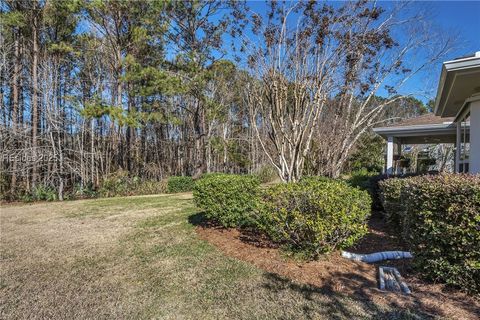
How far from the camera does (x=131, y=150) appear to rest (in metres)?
15.7

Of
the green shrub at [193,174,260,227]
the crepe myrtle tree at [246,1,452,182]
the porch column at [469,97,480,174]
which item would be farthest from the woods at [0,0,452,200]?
the porch column at [469,97,480,174]

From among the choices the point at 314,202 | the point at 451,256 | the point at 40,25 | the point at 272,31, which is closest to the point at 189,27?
the point at 40,25

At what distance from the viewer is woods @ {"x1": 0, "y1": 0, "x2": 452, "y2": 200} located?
612 cm

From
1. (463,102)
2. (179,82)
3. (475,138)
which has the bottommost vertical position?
(475,138)

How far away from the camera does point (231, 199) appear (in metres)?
5.02

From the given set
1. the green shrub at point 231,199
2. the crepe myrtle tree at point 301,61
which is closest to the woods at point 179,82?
the crepe myrtle tree at point 301,61

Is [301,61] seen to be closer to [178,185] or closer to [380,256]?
[380,256]

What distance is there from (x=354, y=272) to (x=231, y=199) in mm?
2263

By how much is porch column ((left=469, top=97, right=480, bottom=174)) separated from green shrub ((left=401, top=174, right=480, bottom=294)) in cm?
317

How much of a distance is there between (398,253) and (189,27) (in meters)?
14.7

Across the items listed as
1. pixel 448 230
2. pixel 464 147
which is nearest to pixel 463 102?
pixel 464 147

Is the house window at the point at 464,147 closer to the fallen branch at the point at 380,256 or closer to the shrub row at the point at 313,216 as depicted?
the fallen branch at the point at 380,256

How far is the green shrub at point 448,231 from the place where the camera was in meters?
2.68

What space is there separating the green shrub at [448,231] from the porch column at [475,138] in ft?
10.4
